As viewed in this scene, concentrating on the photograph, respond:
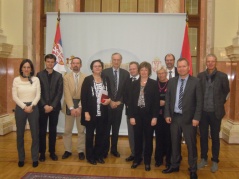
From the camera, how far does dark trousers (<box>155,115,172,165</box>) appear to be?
4152mm

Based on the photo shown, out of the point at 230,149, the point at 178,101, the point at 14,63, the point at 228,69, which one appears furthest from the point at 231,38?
the point at 14,63

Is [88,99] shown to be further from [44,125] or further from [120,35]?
[120,35]

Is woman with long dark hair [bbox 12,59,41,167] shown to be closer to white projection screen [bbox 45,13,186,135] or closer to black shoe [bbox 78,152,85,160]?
black shoe [bbox 78,152,85,160]

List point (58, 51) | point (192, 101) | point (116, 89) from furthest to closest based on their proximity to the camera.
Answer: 1. point (58, 51)
2. point (116, 89)
3. point (192, 101)

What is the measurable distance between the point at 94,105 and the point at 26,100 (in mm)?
880

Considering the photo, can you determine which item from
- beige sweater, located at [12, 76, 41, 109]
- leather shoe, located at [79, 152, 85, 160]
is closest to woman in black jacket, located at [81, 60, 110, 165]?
leather shoe, located at [79, 152, 85, 160]

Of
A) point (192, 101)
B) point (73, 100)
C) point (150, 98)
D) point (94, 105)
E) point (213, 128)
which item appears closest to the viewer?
point (192, 101)

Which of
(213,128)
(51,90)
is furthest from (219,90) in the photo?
(51,90)

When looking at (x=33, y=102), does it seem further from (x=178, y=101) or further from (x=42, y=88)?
(x=178, y=101)

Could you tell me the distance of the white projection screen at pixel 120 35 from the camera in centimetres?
604

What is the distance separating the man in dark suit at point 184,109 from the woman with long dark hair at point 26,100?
1685 millimetres

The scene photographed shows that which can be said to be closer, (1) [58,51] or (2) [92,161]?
(2) [92,161]

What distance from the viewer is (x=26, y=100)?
3.98 meters

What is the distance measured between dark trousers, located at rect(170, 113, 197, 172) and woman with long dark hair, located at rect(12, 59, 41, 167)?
1766 millimetres
